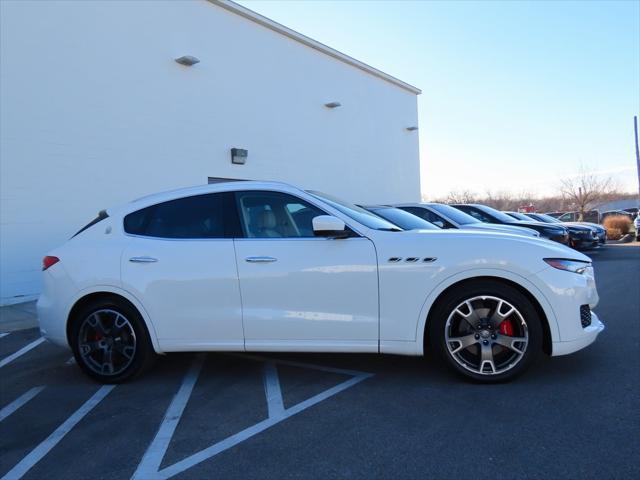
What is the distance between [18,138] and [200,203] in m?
5.76

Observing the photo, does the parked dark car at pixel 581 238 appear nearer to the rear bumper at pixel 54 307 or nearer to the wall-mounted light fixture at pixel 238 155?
the wall-mounted light fixture at pixel 238 155

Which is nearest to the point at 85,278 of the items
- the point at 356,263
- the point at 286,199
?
the point at 286,199

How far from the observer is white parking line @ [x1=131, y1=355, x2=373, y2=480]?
2.88m

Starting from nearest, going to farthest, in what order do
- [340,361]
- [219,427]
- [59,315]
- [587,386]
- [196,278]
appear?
[219,427]
[587,386]
[196,278]
[59,315]
[340,361]

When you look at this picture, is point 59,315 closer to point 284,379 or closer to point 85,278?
point 85,278

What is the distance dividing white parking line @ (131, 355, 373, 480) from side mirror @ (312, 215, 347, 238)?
125 centimetres

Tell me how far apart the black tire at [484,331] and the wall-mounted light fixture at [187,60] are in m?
8.86

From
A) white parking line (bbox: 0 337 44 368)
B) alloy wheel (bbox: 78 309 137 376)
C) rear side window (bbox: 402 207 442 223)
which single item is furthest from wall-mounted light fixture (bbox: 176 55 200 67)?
alloy wheel (bbox: 78 309 137 376)

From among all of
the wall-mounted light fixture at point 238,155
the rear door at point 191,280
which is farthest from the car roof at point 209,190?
the wall-mounted light fixture at point 238,155

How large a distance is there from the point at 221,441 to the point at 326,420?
2.34 ft

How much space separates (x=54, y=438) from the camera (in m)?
3.33

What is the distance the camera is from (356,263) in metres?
3.88

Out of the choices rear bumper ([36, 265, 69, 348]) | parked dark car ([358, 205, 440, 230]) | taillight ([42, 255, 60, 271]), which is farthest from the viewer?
parked dark car ([358, 205, 440, 230])

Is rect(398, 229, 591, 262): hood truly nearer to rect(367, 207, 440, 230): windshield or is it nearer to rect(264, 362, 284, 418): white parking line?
rect(264, 362, 284, 418): white parking line
